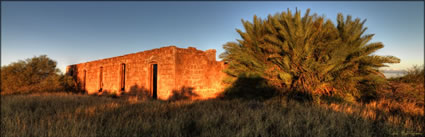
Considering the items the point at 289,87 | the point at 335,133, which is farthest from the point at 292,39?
the point at 335,133

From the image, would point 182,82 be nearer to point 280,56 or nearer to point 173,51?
point 173,51

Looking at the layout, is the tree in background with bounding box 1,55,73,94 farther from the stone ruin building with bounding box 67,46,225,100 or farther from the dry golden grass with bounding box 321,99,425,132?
the dry golden grass with bounding box 321,99,425,132

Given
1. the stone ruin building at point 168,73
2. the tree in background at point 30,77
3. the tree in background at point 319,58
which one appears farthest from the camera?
the tree in background at point 30,77

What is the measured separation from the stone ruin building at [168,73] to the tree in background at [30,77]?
16.2ft

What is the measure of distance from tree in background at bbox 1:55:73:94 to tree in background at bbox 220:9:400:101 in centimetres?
1393

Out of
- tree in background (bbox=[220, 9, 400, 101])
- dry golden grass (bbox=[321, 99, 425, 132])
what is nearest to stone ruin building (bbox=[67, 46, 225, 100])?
tree in background (bbox=[220, 9, 400, 101])

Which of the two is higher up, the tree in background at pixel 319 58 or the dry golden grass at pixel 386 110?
the tree in background at pixel 319 58

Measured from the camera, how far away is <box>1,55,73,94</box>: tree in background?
39.1ft

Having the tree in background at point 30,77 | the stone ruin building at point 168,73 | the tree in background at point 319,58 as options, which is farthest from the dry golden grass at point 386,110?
the tree in background at point 30,77

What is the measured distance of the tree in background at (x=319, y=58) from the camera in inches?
223

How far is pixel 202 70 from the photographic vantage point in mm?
8469

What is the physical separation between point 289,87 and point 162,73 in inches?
200

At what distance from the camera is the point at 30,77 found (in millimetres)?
12539

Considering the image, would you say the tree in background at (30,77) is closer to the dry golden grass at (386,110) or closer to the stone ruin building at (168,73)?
the stone ruin building at (168,73)
